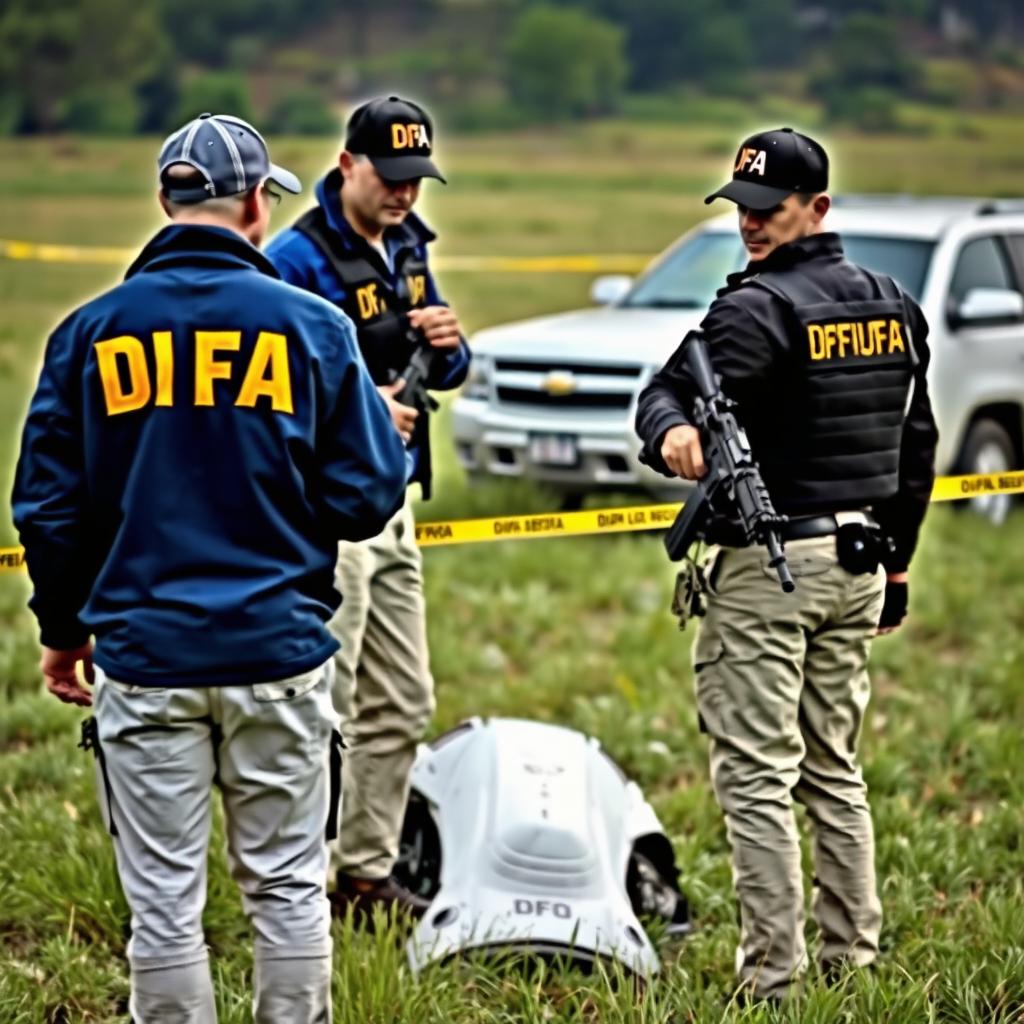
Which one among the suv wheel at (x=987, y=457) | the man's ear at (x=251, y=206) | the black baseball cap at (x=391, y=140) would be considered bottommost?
the suv wheel at (x=987, y=457)

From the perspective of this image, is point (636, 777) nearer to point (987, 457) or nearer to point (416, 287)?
point (416, 287)

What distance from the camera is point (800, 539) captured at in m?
4.09

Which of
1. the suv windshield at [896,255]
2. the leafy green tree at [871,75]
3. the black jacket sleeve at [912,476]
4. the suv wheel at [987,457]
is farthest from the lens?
the leafy green tree at [871,75]

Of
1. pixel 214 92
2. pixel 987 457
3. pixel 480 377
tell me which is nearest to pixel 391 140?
pixel 480 377

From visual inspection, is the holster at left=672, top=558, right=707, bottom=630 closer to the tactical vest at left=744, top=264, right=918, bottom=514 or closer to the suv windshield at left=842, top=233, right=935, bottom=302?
the tactical vest at left=744, top=264, right=918, bottom=514

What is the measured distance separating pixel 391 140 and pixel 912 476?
157cm

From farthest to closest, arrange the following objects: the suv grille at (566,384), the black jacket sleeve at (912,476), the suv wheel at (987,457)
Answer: the suv wheel at (987,457), the suv grille at (566,384), the black jacket sleeve at (912,476)

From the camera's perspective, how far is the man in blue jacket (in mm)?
3234

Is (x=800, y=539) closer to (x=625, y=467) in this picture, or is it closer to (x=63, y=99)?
(x=625, y=467)

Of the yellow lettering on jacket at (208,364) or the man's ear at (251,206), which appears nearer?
the yellow lettering on jacket at (208,364)

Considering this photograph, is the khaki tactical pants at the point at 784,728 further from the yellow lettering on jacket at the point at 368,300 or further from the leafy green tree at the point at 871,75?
the leafy green tree at the point at 871,75

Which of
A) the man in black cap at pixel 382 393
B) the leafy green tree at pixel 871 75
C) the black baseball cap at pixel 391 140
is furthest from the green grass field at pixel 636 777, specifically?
the leafy green tree at pixel 871 75

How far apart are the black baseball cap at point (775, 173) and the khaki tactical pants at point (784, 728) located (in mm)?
763

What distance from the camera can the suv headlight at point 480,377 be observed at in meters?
10.3
